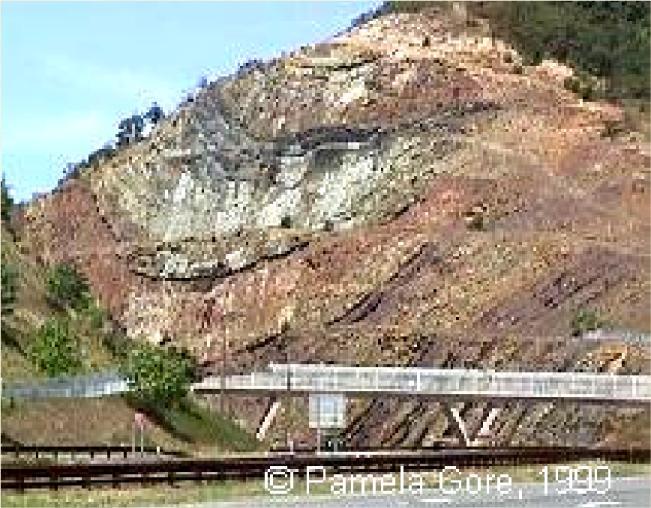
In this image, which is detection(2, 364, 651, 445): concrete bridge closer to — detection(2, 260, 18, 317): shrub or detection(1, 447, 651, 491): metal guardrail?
detection(2, 260, 18, 317): shrub

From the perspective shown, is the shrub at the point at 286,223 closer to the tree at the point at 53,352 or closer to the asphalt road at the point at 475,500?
the tree at the point at 53,352

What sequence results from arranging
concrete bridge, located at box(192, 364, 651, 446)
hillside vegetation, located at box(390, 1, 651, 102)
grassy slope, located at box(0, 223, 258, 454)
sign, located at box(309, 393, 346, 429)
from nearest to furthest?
1. sign, located at box(309, 393, 346, 429)
2. grassy slope, located at box(0, 223, 258, 454)
3. concrete bridge, located at box(192, 364, 651, 446)
4. hillside vegetation, located at box(390, 1, 651, 102)

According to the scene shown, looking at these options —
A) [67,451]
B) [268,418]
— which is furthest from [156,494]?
[268,418]

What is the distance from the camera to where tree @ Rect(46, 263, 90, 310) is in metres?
99.7

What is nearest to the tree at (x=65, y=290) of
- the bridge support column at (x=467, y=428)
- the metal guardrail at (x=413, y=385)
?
the metal guardrail at (x=413, y=385)

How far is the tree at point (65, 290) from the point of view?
3925 inches

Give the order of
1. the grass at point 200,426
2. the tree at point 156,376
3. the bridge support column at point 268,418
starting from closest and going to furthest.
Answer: the tree at point 156,376 < the grass at point 200,426 < the bridge support column at point 268,418

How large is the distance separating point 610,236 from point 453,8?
43173 millimetres

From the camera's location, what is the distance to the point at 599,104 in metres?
129

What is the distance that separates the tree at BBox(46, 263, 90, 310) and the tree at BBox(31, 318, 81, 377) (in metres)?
20.6

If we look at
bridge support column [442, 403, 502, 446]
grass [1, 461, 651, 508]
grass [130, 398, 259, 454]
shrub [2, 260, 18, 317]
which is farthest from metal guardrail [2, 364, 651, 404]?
grass [1, 461, 651, 508]

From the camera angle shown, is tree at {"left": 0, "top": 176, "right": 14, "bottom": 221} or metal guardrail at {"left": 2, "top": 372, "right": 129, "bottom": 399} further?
tree at {"left": 0, "top": 176, "right": 14, "bottom": 221}

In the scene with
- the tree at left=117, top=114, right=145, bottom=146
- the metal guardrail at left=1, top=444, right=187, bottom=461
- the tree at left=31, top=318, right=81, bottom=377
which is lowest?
the metal guardrail at left=1, top=444, right=187, bottom=461

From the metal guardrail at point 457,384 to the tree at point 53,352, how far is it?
937 centimetres
